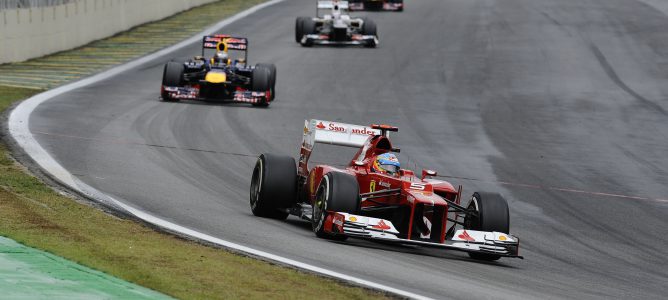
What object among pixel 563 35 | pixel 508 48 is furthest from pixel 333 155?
pixel 563 35

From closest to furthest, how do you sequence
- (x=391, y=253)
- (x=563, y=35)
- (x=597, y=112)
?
(x=391, y=253)
(x=597, y=112)
(x=563, y=35)

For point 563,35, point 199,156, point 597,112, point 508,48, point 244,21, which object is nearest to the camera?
point 199,156

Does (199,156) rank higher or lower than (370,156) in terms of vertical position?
lower

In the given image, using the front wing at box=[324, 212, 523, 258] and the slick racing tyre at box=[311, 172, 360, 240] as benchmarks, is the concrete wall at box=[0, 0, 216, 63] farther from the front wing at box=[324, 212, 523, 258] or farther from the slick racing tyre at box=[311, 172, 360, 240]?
the front wing at box=[324, 212, 523, 258]

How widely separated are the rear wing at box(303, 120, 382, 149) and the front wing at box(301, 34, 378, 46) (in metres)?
27.1

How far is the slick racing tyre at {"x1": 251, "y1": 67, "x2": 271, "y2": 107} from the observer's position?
2980 cm

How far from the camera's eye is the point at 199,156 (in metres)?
21.2

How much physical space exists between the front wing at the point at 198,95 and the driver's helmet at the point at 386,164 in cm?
1494

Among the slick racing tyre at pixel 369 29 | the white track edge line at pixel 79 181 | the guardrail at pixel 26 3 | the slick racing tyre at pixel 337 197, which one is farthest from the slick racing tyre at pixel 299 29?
the slick racing tyre at pixel 337 197

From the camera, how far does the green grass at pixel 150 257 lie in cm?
1007

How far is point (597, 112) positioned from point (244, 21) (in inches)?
848

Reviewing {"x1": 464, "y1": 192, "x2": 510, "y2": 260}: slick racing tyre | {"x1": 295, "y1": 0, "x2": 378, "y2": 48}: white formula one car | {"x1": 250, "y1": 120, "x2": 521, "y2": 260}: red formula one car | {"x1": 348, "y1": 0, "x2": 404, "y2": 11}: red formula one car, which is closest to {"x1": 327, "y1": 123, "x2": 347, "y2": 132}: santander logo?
{"x1": 250, "y1": 120, "x2": 521, "y2": 260}: red formula one car

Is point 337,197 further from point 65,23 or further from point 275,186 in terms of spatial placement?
point 65,23

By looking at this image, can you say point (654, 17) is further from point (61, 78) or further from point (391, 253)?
point (391, 253)
